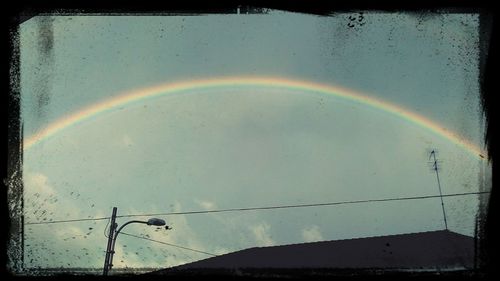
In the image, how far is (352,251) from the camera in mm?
13719

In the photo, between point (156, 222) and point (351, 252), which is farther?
point (351, 252)

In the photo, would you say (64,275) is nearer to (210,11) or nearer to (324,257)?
(210,11)

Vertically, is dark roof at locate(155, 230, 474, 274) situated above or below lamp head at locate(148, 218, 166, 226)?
below

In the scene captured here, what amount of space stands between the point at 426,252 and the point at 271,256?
3.98 m

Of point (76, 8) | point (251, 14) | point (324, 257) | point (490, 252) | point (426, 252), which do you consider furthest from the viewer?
point (324, 257)

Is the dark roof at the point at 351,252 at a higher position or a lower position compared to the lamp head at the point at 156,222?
lower

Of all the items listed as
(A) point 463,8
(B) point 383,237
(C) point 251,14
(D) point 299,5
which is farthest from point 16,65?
(B) point 383,237

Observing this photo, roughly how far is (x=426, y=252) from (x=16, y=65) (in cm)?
1188

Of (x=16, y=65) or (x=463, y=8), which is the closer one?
(x=463, y=8)

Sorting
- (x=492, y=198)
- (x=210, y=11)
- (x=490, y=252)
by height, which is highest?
(x=210, y=11)

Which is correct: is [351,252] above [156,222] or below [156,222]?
Result: below

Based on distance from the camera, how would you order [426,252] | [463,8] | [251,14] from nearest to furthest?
[463,8] → [251,14] → [426,252]

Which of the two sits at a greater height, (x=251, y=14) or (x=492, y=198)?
(x=251, y=14)

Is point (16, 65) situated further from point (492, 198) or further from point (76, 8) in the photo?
point (492, 198)
